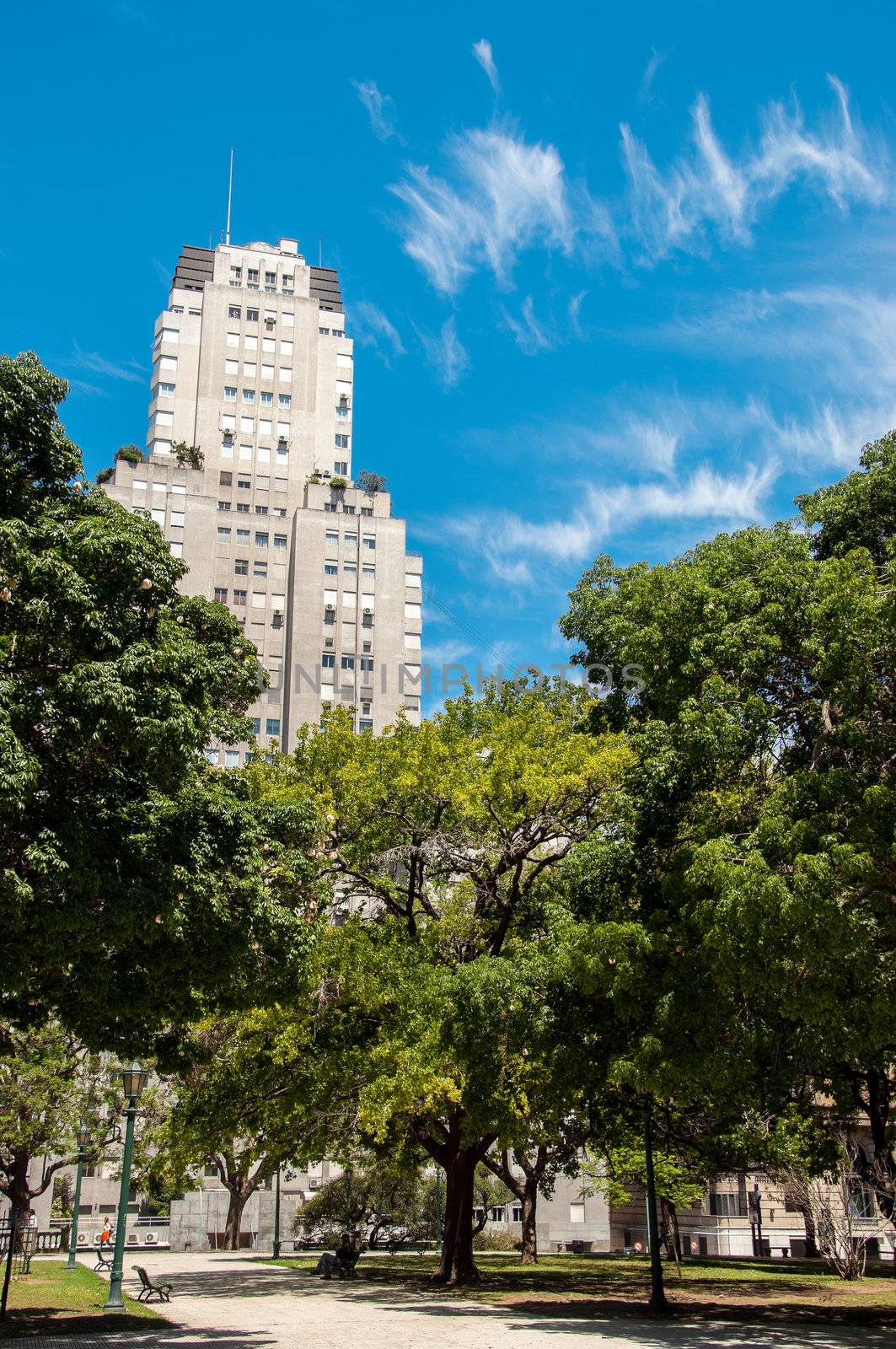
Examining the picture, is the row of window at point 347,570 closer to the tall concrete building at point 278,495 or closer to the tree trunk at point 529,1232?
the tall concrete building at point 278,495

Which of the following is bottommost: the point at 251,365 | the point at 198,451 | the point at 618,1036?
the point at 618,1036

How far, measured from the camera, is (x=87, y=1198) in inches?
2286

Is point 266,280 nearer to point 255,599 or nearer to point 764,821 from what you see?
point 255,599

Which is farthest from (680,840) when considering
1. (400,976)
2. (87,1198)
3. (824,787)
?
(87,1198)

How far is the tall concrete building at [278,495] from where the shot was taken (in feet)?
259

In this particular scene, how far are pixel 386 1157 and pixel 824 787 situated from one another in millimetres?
19188

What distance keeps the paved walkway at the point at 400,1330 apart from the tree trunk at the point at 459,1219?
5.71 ft

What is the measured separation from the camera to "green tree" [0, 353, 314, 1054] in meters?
11.4

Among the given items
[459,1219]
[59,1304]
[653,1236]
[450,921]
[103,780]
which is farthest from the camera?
[459,1219]

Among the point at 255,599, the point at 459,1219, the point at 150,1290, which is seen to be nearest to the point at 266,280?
the point at 255,599

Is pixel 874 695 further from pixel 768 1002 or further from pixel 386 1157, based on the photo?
pixel 386 1157

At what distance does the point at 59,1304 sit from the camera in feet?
68.2

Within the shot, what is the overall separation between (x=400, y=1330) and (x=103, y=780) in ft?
33.3

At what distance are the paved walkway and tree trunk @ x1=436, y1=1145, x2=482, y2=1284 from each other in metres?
1.74
